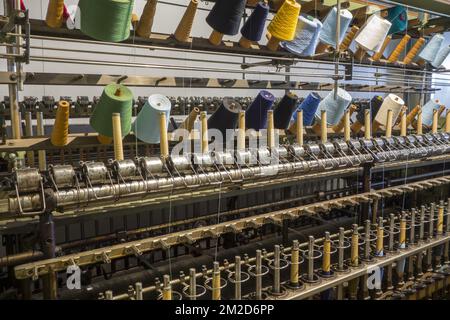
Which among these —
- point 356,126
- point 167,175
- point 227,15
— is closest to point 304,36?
point 227,15

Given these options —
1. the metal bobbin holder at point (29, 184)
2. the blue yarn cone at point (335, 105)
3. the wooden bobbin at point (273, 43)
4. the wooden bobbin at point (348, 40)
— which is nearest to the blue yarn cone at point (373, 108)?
the blue yarn cone at point (335, 105)

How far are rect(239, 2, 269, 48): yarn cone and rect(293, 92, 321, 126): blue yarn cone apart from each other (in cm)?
48

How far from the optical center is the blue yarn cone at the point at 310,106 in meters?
2.18

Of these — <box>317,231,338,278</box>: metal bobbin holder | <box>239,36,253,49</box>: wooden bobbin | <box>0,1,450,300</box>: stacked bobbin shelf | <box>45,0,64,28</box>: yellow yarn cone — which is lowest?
<box>317,231,338,278</box>: metal bobbin holder

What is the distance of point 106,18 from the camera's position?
1.43m

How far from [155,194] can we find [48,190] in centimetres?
40

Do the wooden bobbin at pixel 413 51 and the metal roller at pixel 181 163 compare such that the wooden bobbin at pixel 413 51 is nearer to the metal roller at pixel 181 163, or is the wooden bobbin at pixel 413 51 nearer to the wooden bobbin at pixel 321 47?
the wooden bobbin at pixel 321 47

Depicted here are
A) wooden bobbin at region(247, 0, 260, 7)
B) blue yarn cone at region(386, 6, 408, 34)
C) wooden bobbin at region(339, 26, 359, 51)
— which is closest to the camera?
wooden bobbin at region(247, 0, 260, 7)

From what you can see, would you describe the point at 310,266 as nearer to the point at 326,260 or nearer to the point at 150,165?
the point at 326,260

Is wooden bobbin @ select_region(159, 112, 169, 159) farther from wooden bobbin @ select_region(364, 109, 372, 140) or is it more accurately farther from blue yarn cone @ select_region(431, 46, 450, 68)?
blue yarn cone @ select_region(431, 46, 450, 68)

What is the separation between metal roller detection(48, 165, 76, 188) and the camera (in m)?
1.28

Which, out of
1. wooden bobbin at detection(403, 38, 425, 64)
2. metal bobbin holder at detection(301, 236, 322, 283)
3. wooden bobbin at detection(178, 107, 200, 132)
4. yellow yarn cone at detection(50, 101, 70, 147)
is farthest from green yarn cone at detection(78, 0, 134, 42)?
wooden bobbin at detection(403, 38, 425, 64)

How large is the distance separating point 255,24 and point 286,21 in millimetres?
164
